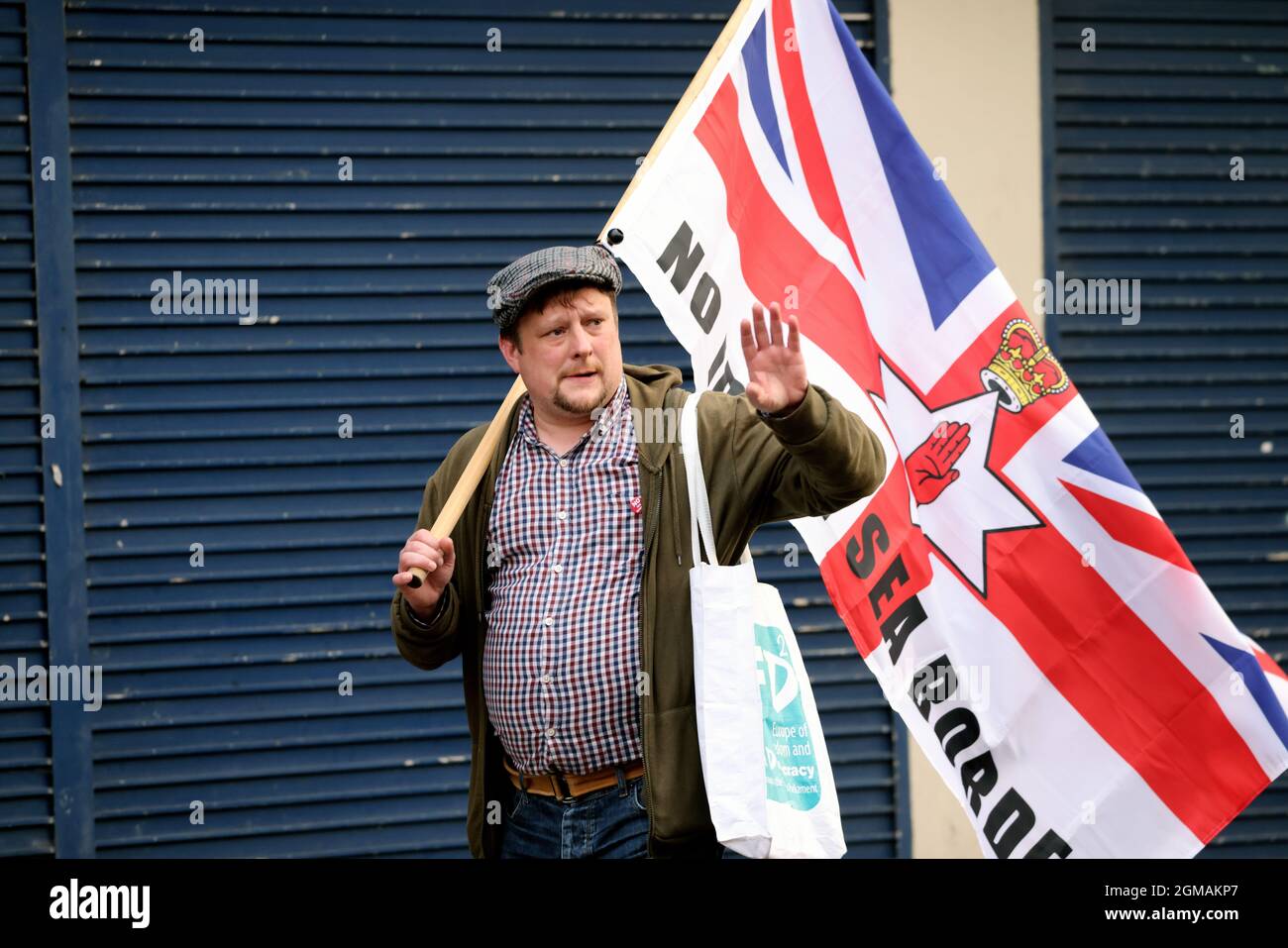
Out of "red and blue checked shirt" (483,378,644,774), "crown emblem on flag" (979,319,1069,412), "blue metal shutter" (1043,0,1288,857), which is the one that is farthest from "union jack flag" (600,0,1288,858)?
"blue metal shutter" (1043,0,1288,857)

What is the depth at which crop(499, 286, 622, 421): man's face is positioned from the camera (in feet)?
11.6

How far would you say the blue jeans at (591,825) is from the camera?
132 inches

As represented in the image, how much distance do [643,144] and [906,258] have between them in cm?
261

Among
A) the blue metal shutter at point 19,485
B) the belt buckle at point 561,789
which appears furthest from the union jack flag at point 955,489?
the blue metal shutter at point 19,485

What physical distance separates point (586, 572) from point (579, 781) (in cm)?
51

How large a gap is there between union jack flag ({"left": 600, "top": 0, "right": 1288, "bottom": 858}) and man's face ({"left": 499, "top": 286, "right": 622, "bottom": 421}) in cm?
32

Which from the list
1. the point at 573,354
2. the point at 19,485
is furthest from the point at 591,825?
the point at 19,485

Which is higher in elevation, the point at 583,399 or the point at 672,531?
the point at 583,399

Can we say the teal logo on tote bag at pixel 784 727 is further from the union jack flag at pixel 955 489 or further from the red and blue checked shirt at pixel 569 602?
the union jack flag at pixel 955 489

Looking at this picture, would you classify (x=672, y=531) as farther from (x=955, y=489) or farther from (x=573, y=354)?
(x=955, y=489)

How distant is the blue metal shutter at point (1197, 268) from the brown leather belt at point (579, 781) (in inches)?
152

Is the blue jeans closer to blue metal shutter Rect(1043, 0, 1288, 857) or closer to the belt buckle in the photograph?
the belt buckle

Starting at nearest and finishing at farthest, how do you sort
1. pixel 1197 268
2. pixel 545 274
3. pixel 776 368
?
pixel 776 368, pixel 545 274, pixel 1197 268

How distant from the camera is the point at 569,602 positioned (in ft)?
11.4
